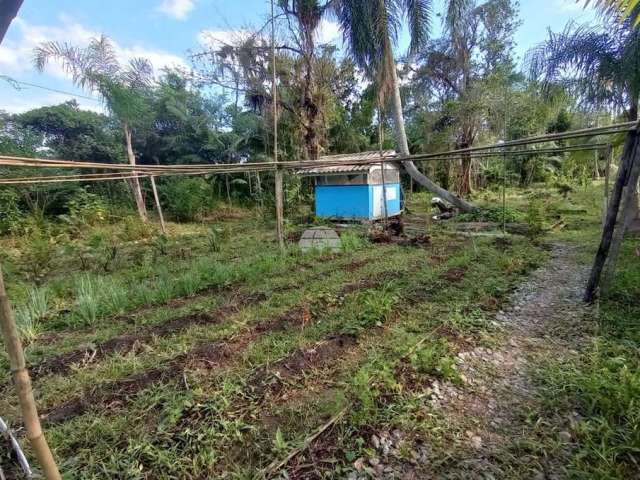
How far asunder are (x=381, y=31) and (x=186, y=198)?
914cm

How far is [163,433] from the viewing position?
1.93 m

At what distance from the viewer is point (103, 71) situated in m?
8.98

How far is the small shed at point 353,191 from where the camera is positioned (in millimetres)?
10375

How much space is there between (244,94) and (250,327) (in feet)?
42.1

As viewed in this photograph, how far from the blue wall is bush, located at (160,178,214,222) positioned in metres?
5.00

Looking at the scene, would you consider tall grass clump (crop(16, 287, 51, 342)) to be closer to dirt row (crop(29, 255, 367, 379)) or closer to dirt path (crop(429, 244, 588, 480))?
dirt row (crop(29, 255, 367, 379))

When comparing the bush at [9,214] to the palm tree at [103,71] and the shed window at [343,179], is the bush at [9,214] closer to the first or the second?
the palm tree at [103,71]

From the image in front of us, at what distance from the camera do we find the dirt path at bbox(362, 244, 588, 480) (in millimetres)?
1669

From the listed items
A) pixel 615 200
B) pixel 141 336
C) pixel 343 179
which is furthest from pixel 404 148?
pixel 141 336

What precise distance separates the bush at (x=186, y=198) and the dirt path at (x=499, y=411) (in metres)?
11.7

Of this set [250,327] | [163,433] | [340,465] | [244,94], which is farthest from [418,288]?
[244,94]

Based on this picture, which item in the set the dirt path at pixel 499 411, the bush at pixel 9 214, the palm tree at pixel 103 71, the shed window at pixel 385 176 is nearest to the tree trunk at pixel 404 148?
the shed window at pixel 385 176

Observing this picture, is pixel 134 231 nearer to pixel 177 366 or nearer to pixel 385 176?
pixel 177 366

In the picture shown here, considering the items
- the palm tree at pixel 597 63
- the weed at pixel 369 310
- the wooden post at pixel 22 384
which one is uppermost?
the palm tree at pixel 597 63
